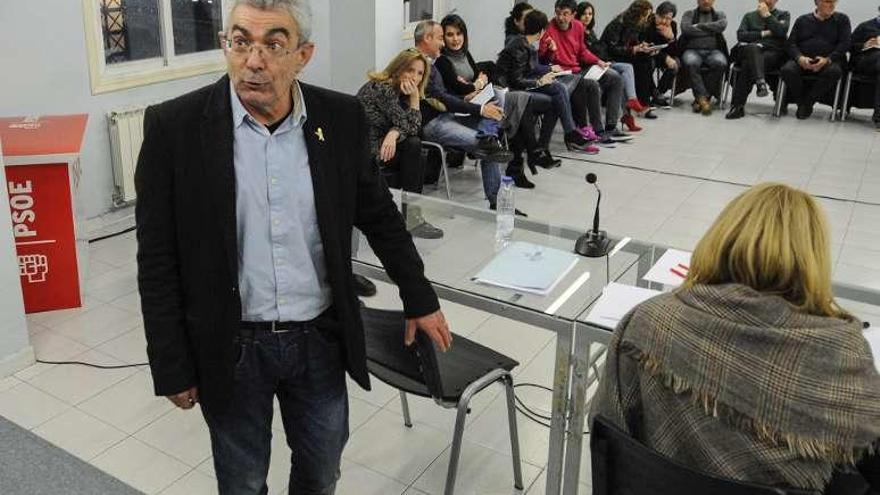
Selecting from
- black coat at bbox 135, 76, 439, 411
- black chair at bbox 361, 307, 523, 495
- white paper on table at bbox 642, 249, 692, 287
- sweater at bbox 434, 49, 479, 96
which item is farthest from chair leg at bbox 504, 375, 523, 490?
sweater at bbox 434, 49, 479, 96

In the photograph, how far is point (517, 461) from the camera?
2512mm

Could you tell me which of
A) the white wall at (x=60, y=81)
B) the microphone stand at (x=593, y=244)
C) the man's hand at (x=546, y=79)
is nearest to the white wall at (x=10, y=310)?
the white wall at (x=60, y=81)

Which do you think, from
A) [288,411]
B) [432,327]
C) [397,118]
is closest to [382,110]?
[397,118]

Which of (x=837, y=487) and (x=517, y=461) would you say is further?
(x=517, y=461)

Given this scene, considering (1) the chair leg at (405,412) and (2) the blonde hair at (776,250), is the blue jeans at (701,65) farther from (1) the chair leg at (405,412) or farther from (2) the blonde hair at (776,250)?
(2) the blonde hair at (776,250)

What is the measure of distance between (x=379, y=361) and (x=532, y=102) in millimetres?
3967

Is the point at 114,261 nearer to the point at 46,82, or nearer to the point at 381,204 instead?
the point at 46,82

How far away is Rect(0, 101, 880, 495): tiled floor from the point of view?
2600mm

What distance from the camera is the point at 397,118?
447 cm

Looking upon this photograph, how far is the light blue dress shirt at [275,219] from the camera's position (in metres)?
1.62

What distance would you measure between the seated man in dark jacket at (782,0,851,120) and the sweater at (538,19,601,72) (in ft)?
6.64

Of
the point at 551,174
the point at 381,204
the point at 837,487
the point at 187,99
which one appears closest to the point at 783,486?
the point at 837,487

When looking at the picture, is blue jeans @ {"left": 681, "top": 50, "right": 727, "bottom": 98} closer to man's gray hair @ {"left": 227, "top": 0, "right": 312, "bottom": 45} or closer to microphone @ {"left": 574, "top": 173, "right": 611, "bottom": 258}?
microphone @ {"left": 574, "top": 173, "right": 611, "bottom": 258}

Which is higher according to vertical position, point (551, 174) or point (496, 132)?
point (496, 132)
